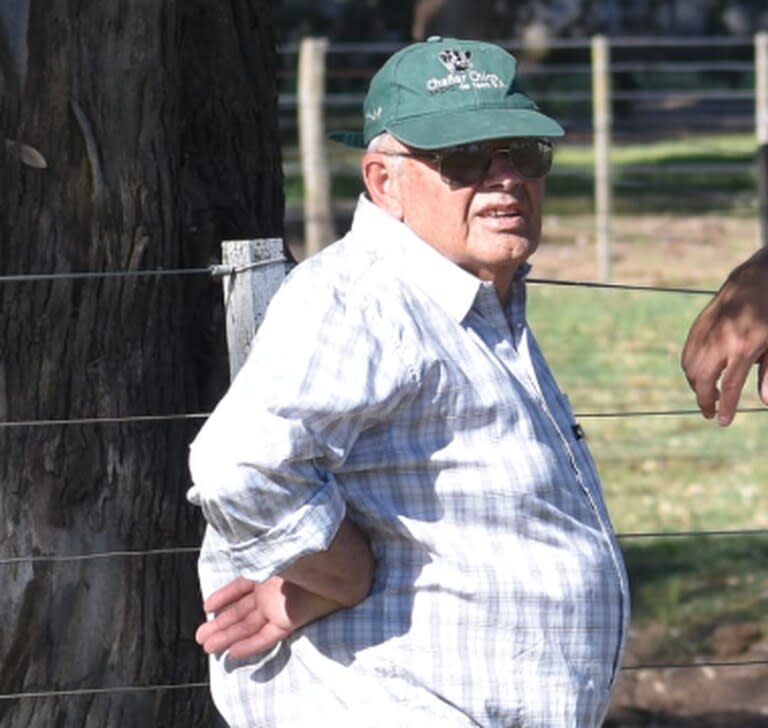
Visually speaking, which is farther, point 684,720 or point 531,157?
point 684,720

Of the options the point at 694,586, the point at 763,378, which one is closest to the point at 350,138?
the point at 763,378

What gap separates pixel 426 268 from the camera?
2.90m

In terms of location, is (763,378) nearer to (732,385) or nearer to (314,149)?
(732,385)

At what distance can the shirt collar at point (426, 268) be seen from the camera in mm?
2891

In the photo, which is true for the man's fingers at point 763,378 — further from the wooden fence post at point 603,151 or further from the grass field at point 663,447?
the wooden fence post at point 603,151

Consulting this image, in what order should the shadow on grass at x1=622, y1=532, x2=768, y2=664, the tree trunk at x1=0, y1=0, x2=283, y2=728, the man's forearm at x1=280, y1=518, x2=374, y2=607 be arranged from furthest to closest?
the shadow on grass at x1=622, y1=532, x2=768, y2=664 → the tree trunk at x1=0, y1=0, x2=283, y2=728 → the man's forearm at x1=280, y1=518, x2=374, y2=607

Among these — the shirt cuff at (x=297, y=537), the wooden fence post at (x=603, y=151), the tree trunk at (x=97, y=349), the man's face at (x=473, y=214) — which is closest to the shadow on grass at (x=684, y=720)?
the tree trunk at (x=97, y=349)

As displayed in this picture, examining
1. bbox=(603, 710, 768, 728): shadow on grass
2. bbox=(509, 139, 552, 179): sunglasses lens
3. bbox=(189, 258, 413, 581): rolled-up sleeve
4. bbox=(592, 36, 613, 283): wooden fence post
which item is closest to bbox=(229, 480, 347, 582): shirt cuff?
bbox=(189, 258, 413, 581): rolled-up sleeve

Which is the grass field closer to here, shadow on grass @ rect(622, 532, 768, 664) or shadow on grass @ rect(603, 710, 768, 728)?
shadow on grass @ rect(622, 532, 768, 664)

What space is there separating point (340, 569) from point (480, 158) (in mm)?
650

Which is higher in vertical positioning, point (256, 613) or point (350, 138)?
point (350, 138)

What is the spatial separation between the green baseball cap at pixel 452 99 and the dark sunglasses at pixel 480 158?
0.04 metres

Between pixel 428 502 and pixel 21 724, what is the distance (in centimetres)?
120

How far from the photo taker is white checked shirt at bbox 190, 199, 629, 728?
2.72 meters
